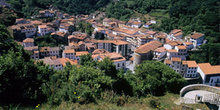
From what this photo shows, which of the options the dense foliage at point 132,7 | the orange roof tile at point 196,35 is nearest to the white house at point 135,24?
the dense foliage at point 132,7

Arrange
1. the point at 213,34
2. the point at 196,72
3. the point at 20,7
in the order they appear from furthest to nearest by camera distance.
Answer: the point at 20,7 < the point at 213,34 < the point at 196,72

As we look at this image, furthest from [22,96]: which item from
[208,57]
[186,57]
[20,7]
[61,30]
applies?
[20,7]

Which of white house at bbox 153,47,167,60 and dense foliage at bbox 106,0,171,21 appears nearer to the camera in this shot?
white house at bbox 153,47,167,60

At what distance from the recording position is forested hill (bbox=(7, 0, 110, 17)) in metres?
42.6

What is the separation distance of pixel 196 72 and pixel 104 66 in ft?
58.2

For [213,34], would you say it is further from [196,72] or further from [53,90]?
[53,90]

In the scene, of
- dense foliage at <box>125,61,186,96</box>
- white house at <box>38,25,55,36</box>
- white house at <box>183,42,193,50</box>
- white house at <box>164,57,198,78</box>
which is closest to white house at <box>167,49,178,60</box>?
white house at <box>164,57,198,78</box>

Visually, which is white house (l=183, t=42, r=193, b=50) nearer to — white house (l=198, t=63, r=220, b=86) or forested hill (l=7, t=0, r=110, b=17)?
white house (l=198, t=63, r=220, b=86)

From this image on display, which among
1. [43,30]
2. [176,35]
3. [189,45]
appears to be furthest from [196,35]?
[43,30]

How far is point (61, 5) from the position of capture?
57875 millimetres

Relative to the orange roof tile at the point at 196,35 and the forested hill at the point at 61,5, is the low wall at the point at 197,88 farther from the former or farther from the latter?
the forested hill at the point at 61,5

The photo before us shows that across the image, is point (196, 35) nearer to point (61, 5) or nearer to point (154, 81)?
point (154, 81)

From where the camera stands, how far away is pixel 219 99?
27.5 feet

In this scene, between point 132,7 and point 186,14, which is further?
point 132,7
